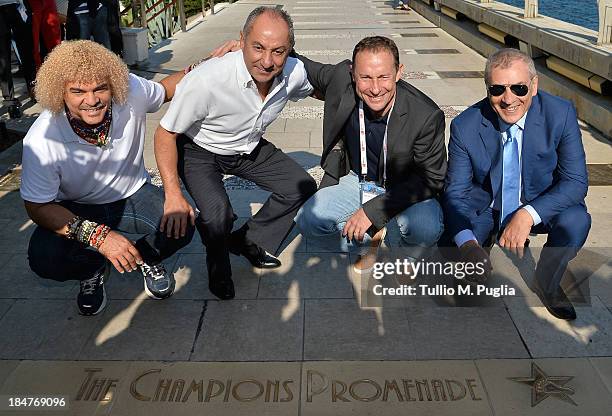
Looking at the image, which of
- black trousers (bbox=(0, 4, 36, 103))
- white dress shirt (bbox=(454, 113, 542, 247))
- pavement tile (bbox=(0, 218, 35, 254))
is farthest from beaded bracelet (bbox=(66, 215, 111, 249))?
black trousers (bbox=(0, 4, 36, 103))

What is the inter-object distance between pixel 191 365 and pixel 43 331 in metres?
0.99

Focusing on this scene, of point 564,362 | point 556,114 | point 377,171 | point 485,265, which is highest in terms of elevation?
point 556,114

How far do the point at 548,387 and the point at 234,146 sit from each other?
2.31 m

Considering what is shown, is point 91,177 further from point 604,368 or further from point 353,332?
point 604,368

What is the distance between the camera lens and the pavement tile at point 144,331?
10.4 ft

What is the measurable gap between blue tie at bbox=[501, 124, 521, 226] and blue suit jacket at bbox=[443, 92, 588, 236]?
38 mm

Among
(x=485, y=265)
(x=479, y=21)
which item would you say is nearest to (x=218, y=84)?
(x=485, y=265)

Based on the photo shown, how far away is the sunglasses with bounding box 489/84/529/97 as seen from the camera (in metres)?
3.12

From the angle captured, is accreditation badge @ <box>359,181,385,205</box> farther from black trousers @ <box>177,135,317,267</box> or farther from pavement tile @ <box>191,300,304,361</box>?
pavement tile @ <box>191,300,304,361</box>

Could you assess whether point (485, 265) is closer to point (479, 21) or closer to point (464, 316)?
point (464, 316)

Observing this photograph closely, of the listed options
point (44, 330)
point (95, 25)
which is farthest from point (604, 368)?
point (95, 25)

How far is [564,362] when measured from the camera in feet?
9.86

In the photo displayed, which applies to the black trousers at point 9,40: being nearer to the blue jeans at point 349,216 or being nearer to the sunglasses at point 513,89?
the blue jeans at point 349,216

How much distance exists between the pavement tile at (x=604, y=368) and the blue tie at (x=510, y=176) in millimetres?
911
